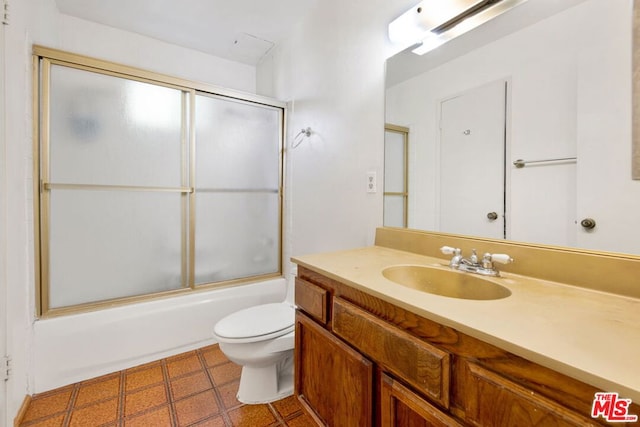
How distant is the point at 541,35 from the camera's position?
975mm

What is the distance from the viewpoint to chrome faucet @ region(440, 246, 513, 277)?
37.5 inches

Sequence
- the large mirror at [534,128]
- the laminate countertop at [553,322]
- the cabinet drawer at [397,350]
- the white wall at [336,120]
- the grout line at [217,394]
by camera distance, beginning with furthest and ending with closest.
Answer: the white wall at [336,120]
the grout line at [217,394]
the large mirror at [534,128]
the cabinet drawer at [397,350]
the laminate countertop at [553,322]

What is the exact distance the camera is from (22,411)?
1.38 meters

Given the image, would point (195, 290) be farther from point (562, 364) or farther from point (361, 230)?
point (562, 364)

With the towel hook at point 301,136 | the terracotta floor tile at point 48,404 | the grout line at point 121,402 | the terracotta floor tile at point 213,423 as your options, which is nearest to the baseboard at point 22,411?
the terracotta floor tile at point 48,404

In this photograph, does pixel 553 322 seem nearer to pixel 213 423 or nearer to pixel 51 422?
pixel 213 423

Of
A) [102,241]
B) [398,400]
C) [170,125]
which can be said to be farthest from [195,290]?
[398,400]

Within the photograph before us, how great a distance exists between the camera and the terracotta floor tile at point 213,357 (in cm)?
187

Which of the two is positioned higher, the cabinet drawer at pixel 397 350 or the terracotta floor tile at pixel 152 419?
the cabinet drawer at pixel 397 350

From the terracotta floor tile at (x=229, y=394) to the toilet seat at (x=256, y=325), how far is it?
1.24ft

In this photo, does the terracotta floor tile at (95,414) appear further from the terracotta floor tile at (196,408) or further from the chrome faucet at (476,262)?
the chrome faucet at (476,262)

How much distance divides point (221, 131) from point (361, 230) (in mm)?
1366

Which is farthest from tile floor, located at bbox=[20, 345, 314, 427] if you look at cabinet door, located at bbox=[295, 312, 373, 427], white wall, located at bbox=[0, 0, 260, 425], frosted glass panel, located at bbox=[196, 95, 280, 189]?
frosted glass panel, located at bbox=[196, 95, 280, 189]

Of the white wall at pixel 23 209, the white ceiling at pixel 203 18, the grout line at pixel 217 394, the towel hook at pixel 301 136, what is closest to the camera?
the white wall at pixel 23 209
